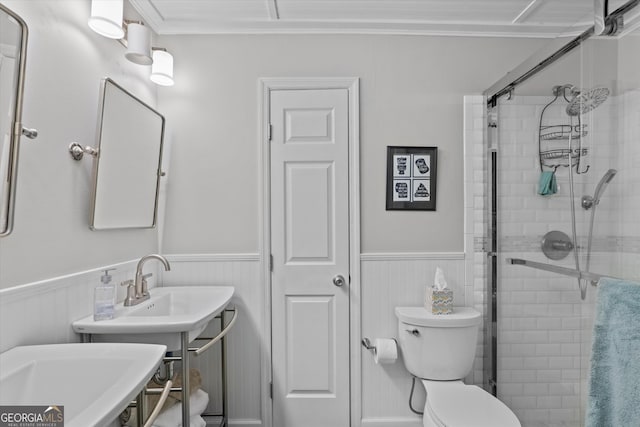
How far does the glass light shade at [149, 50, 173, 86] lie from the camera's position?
76.6 inches


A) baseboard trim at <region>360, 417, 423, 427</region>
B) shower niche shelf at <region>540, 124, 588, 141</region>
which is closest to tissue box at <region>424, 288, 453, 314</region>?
baseboard trim at <region>360, 417, 423, 427</region>

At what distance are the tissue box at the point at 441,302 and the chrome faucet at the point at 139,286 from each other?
1348 millimetres

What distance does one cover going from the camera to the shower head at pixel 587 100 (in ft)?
4.33

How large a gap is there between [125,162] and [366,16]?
1.48m

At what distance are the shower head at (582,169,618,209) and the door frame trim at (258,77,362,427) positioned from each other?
109 centimetres

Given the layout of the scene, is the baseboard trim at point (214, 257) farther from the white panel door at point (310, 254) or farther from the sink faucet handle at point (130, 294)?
the sink faucet handle at point (130, 294)

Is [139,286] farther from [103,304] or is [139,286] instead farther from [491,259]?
[491,259]

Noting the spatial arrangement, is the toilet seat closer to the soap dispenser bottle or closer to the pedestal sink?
the pedestal sink

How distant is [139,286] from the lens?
5.73 ft

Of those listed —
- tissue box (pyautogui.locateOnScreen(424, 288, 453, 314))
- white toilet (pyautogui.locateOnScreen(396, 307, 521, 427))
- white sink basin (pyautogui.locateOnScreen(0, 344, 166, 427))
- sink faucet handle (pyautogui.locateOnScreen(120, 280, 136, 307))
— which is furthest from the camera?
tissue box (pyautogui.locateOnScreen(424, 288, 453, 314))

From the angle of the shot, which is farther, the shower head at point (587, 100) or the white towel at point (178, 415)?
the white towel at point (178, 415)

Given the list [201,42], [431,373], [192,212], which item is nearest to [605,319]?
[431,373]

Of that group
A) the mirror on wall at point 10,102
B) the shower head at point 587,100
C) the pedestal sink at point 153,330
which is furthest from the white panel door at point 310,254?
the mirror on wall at point 10,102

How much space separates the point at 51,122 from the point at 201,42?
1.12 meters
